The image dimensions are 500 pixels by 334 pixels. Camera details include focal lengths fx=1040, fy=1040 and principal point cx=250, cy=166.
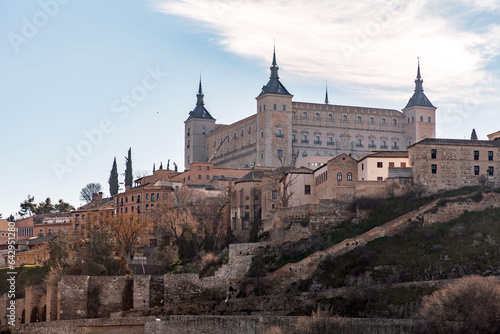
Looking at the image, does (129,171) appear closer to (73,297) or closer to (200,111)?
(200,111)

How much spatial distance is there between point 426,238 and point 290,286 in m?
10.3

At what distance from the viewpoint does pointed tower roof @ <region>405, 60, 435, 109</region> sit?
132 m

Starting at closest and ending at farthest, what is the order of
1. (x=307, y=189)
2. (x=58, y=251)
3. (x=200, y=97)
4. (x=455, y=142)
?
1. (x=455, y=142)
2. (x=307, y=189)
3. (x=58, y=251)
4. (x=200, y=97)

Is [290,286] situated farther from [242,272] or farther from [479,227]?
[479,227]

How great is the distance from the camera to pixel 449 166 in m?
80.9

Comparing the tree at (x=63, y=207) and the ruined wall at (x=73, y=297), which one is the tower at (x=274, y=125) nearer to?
the tree at (x=63, y=207)

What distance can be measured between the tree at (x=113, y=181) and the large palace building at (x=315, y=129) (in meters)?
13.3

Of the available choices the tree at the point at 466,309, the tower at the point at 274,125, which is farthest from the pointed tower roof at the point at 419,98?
the tree at the point at 466,309

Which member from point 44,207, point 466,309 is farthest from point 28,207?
point 466,309

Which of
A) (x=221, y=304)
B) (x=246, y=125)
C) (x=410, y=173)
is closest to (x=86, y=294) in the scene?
(x=221, y=304)

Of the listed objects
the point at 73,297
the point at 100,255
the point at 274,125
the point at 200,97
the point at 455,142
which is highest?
the point at 200,97

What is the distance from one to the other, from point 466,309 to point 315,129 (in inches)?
2859

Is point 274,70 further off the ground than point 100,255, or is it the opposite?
point 274,70

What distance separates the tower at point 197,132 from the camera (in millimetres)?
143125
